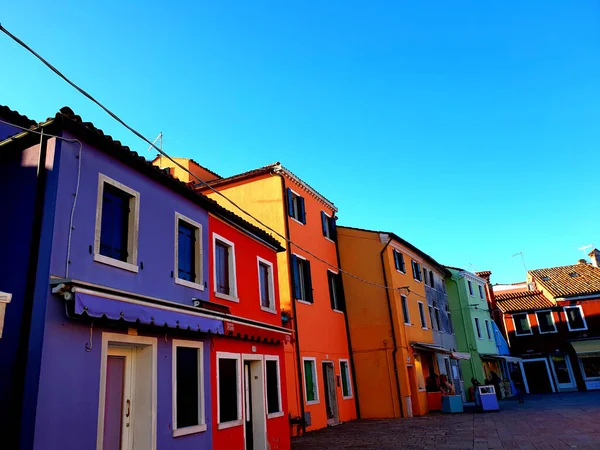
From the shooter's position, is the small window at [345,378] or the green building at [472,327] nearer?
the small window at [345,378]

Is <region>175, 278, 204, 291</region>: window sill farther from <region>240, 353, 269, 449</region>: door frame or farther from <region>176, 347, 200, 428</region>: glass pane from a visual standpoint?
<region>240, 353, 269, 449</region>: door frame

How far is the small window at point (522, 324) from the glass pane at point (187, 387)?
3365cm

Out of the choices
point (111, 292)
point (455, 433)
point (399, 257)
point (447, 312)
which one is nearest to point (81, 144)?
point (111, 292)

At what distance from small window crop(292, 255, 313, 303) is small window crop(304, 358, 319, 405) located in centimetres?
228

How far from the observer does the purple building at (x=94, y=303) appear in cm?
597

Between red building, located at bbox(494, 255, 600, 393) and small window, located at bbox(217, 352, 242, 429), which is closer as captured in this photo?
small window, located at bbox(217, 352, 242, 429)

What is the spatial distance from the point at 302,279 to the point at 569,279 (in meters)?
29.3

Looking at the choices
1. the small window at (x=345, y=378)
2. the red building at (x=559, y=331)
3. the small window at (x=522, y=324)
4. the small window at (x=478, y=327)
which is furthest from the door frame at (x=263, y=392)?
the small window at (x=522, y=324)

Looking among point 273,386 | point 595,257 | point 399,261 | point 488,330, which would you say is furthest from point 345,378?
point 595,257

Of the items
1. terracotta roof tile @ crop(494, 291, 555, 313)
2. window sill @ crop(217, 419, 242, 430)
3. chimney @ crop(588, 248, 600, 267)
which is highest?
chimney @ crop(588, 248, 600, 267)

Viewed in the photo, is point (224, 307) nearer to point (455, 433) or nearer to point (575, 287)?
point (455, 433)

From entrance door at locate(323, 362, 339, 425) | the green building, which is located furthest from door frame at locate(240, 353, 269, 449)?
the green building

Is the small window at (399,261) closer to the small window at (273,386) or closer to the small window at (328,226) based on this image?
the small window at (328,226)

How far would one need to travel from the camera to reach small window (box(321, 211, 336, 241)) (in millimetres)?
20406
